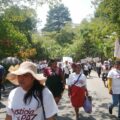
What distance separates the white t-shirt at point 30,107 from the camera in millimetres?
4562

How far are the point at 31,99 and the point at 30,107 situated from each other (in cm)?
8

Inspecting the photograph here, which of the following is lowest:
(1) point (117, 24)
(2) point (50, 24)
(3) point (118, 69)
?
(3) point (118, 69)

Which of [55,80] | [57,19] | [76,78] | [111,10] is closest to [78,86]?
[76,78]

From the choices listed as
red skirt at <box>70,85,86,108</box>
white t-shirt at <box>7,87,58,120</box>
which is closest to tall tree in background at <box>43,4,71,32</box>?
red skirt at <box>70,85,86,108</box>

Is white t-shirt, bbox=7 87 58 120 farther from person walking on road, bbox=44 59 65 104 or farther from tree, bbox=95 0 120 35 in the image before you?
tree, bbox=95 0 120 35

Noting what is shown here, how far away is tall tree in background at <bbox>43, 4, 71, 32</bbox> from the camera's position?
14475 cm

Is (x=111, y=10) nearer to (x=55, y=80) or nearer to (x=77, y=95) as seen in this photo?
(x=77, y=95)

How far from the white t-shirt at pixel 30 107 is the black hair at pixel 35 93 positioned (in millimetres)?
31

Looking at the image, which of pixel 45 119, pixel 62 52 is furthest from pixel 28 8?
pixel 62 52

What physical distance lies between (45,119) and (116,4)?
496 inches

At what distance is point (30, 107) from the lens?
4.56 m

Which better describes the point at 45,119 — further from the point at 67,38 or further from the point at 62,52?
the point at 67,38

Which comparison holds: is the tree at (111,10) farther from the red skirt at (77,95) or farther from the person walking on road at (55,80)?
the person walking on road at (55,80)

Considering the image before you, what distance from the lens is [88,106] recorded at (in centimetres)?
1133
